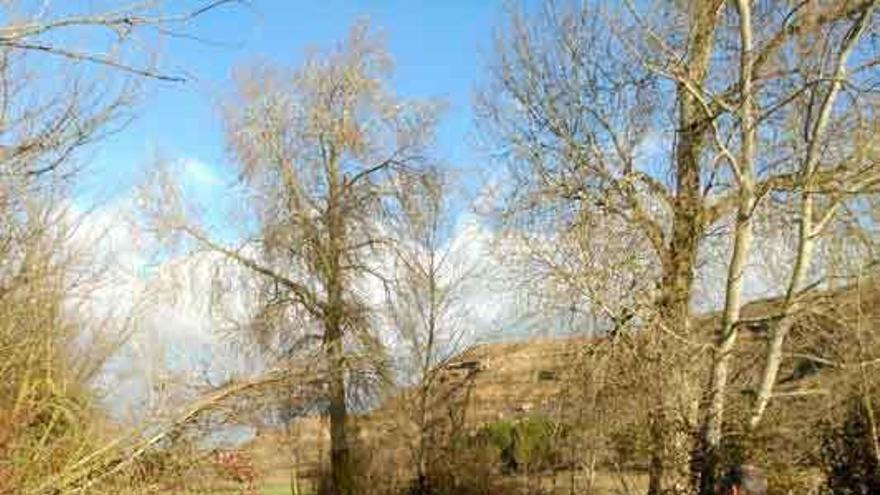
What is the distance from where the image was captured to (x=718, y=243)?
40.9 feet

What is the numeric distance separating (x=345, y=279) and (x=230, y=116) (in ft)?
13.9

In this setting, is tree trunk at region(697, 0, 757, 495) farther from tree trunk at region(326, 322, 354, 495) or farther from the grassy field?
tree trunk at region(326, 322, 354, 495)

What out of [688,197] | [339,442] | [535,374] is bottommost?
[339,442]

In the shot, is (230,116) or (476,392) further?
(230,116)

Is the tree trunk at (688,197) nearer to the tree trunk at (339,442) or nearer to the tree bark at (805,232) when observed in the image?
the tree bark at (805,232)

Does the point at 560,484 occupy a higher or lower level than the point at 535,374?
lower

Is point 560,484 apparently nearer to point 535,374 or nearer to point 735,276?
point 535,374

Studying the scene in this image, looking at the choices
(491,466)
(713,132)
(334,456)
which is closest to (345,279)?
(334,456)

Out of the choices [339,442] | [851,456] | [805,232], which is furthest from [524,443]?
[851,456]

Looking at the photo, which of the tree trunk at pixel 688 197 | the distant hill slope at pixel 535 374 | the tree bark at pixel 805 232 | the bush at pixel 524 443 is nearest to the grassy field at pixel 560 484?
the bush at pixel 524 443

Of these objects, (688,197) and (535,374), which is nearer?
(688,197)

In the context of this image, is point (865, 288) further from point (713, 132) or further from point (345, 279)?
point (345, 279)

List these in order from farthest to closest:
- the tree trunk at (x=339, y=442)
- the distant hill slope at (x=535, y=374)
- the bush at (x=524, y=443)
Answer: the tree trunk at (x=339, y=442) → the bush at (x=524, y=443) → the distant hill slope at (x=535, y=374)

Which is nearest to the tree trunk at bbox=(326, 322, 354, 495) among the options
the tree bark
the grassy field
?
the grassy field
